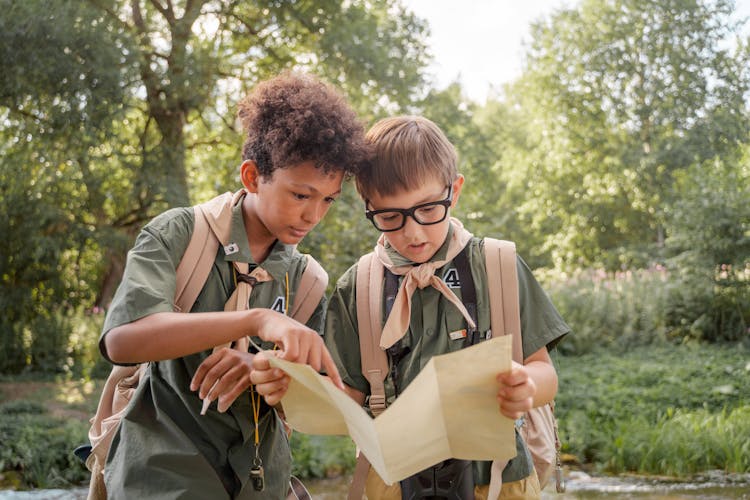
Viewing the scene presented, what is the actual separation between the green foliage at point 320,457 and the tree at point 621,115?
17.3m

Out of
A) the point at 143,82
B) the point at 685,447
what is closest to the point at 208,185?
the point at 143,82

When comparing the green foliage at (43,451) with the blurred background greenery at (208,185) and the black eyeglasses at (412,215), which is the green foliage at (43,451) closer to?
the blurred background greenery at (208,185)

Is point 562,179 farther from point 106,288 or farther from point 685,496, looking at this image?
point 685,496

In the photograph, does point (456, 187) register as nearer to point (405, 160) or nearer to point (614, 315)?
point (405, 160)

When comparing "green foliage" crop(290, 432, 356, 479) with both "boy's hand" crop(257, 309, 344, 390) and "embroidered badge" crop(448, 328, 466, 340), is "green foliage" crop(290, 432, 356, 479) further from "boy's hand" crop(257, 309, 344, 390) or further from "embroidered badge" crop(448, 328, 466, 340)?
"boy's hand" crop(257, 309, 344, 390)

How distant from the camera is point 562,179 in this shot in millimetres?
26516

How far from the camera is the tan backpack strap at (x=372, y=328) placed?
211 centimetres

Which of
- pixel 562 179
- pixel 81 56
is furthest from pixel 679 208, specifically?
pixel 562 179

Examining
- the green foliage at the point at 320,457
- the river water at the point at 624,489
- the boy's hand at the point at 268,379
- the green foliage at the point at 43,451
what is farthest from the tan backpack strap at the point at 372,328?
the green foliage at the point at 43,451

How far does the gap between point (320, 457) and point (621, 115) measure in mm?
21151

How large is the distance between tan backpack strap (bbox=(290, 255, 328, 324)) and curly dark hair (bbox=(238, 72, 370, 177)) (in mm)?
308

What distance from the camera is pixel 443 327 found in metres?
2.12

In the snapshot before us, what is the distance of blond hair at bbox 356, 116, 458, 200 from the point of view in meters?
2.12

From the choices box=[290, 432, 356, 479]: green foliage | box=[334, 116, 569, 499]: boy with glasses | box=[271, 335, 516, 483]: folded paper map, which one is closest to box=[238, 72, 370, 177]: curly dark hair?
box=[334, 116, 569, 499]: boy with glasses
